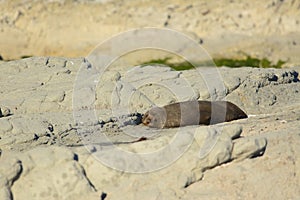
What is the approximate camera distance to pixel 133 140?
9.10 metres

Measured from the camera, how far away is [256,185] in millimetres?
8156

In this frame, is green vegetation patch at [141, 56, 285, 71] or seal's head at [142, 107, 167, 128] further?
green vegetation patch at [141, 56, 285, 71]

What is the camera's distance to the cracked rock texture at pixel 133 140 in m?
7.86

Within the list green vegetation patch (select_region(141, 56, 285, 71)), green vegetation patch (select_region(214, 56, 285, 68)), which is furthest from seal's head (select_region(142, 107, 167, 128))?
green vegetation patch (select_region(214, 56, 285, 68))

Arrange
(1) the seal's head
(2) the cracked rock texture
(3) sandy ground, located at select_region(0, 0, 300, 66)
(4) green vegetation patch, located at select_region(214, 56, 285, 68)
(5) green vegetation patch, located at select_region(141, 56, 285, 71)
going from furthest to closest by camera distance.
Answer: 1. (3) sandy ground, located at select_region(0, 0, 300, 66)
2. (4) green vegetation patch, located at select_region(214, 56, 285, 68)
3. (5) green vegetation patch, located at select_region(141, 56, 285, 71)
4. (1) the seal's head
5. (2) the cracked rock texture

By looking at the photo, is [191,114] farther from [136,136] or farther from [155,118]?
[136,136]

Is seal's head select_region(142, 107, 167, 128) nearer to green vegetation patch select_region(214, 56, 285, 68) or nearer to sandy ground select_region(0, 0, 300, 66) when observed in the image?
green vegetation patch select_region(214, 56, 285, 68)

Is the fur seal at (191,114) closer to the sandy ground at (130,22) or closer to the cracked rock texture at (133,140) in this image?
the cracked rock texture at (133,140)

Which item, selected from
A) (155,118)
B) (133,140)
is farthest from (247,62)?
(133,140)

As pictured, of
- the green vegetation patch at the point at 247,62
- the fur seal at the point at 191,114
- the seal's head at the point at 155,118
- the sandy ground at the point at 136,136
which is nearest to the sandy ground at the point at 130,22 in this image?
the green vegetation patch at the point at 247,62

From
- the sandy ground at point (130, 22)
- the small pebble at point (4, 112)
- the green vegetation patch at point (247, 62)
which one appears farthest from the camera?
the sandy ground at point (130, 22)

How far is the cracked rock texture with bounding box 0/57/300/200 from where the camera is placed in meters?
7.86

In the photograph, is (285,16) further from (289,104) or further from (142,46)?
(289,104)

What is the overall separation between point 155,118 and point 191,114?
23.6 inches
